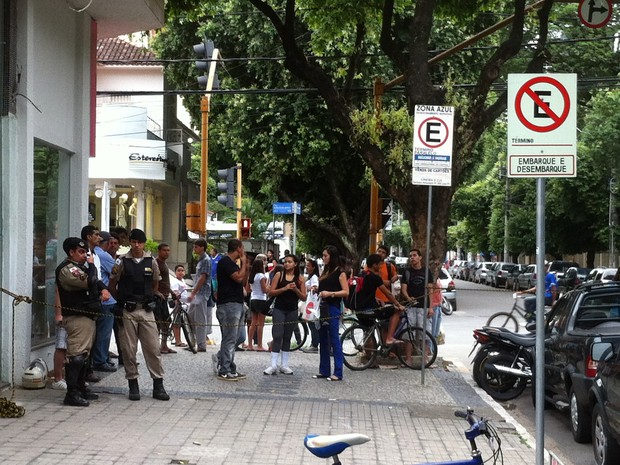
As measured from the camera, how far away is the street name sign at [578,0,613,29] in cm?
1370

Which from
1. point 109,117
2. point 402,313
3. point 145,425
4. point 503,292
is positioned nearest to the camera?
point 145,425

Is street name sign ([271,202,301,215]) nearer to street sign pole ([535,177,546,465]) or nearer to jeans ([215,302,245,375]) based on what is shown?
jeans ([215,302,245,375])

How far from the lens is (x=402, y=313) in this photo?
43.0 feet

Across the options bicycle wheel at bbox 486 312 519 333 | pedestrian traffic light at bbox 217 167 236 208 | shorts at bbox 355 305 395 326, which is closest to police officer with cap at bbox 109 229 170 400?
shorts at bbox 355 305 395 326

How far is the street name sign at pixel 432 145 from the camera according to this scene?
1156cm

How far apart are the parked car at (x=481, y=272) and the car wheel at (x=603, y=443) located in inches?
1911

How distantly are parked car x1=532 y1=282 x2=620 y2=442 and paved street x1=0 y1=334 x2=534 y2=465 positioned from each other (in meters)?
0.73

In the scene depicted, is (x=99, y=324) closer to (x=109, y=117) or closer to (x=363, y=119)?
(x=363, y=119)

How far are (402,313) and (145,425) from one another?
18.4ft

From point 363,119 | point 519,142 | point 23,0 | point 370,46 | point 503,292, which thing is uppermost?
point 370,46

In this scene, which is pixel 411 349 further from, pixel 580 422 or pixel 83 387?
pixel 83 387

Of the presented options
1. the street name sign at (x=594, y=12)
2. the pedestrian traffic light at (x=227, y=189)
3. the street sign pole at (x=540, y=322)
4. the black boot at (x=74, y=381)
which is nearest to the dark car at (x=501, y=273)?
the pedestrian traffic light at (x=227, y=189)

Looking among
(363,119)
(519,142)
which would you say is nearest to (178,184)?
(363,119)

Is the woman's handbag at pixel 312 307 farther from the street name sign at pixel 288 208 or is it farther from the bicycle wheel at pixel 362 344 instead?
the street name sign at pixel 288 208
